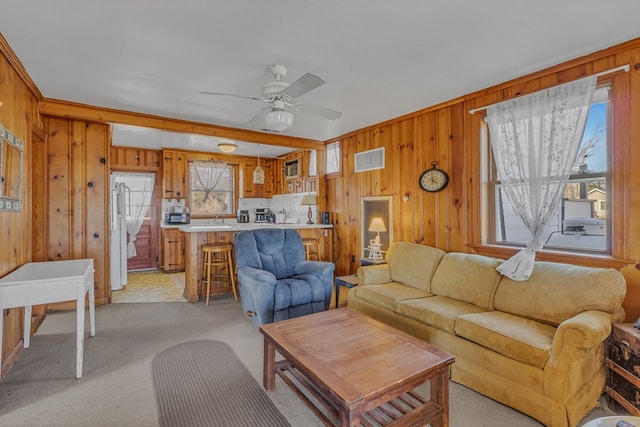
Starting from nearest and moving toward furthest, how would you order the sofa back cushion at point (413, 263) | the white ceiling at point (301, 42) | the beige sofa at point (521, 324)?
the beige sofa at point (521, 324) < the white ceiling at point (301, 42) < the sofa back cushion at point (413, 263)

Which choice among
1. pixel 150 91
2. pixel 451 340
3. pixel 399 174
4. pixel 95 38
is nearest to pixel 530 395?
pixel 451 340

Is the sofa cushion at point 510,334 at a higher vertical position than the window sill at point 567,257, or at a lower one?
lower

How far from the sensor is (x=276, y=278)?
3.60 meters

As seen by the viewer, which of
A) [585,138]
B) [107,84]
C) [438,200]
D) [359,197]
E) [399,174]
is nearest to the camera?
[585,138]

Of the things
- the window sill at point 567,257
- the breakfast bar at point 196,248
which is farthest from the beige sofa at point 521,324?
the breakfast bar at point 196,248

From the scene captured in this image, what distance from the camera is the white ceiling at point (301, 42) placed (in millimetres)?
1917

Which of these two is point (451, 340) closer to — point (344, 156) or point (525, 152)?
point (525, 152)

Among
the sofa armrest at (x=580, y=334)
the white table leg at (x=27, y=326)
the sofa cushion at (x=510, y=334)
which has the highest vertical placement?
the sofa armrest at (x=580, y=334)

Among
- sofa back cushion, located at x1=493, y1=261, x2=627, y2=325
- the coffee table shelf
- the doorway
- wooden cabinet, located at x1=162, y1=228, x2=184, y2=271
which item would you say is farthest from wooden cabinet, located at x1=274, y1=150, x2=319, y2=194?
the coffee table shelf

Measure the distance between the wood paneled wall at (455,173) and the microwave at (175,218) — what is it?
291 cm

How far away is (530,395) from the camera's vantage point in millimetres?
1891

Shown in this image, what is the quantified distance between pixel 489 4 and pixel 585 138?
1575mm

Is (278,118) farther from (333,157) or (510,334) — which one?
(333,157)

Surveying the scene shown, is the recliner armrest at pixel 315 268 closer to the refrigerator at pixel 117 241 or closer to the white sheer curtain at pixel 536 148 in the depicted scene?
the white sheer curtain at pixel 536 148
